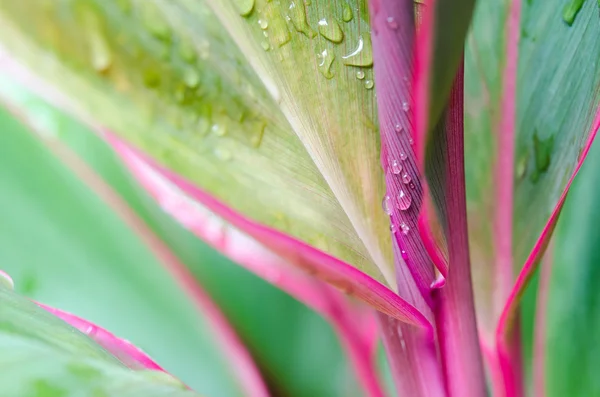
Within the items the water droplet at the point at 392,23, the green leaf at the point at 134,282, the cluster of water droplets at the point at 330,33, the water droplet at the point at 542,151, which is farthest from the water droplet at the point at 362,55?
the green leaf at the point at 134,282

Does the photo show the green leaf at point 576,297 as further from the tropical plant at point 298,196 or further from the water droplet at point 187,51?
the water droplet at point 187,51

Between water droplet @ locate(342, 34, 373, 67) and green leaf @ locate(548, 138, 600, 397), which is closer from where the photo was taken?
water droplet @ locate(342, 34, 373, 67)

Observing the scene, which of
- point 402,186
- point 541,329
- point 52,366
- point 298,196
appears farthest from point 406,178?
point 541,329

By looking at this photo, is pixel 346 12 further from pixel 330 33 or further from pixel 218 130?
pixel 218 130

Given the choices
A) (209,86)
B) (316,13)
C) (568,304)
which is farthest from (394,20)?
(568,304)

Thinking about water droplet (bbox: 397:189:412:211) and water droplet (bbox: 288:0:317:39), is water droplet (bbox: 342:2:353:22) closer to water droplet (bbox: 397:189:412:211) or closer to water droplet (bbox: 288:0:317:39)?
water droplet (bbox: 288:0:317:39)

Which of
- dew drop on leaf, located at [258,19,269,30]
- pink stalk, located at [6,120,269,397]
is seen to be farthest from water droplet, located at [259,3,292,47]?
pink stalk, located at [6,120,269,397]

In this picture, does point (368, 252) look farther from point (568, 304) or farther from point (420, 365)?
point (568, 304)
